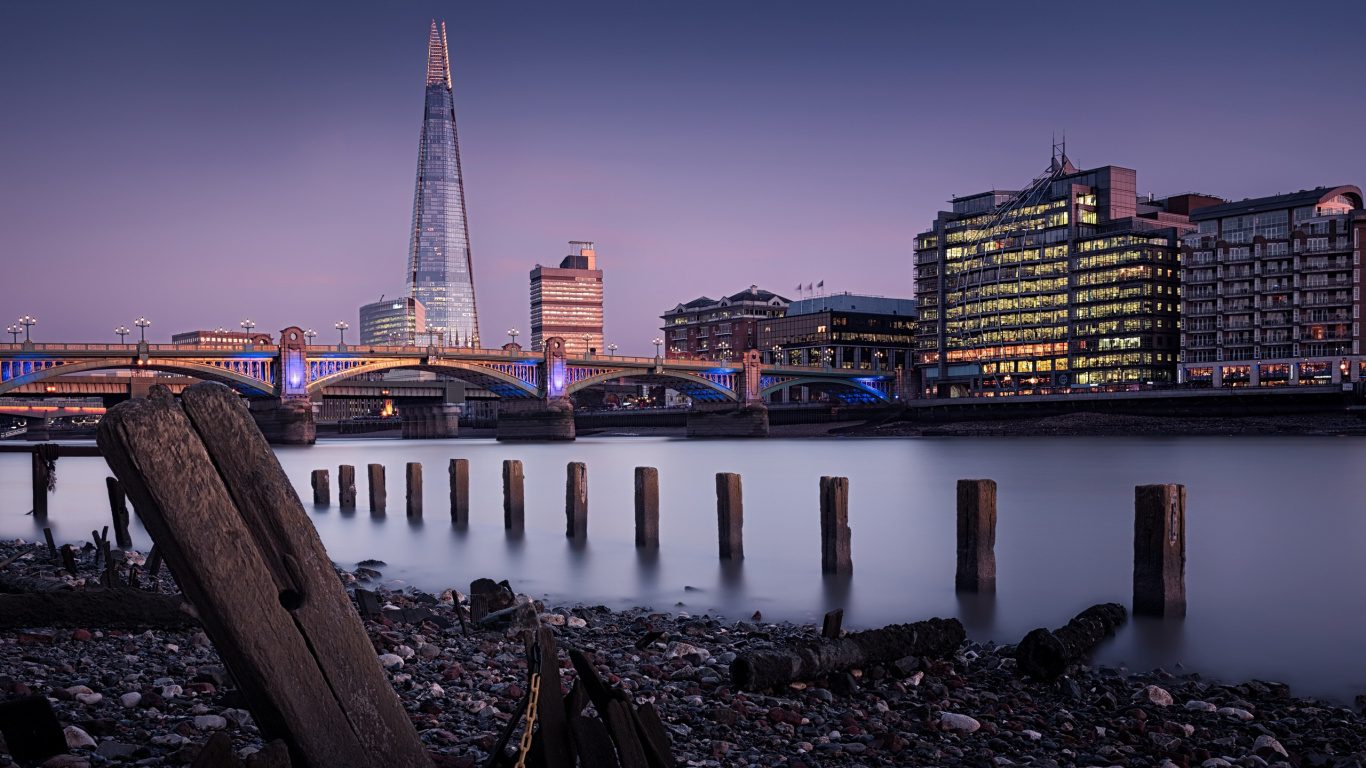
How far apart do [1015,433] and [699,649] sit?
8603 centimetres

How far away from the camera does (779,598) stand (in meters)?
13.0

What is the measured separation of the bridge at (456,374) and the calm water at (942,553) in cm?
3772

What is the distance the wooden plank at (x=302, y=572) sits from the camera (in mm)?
3045

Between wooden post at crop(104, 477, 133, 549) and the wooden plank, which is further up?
the wooden plank

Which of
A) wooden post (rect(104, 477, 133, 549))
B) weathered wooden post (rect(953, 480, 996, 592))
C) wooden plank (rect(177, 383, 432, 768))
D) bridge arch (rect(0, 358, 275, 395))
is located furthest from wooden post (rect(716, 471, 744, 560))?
bridge arch (rect(0, 358, 275, 395))

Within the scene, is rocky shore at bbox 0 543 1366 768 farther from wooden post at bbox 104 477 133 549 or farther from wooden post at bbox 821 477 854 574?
wooden post at bbox 104 477 133 549

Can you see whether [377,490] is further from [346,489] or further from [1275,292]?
[1275,292]

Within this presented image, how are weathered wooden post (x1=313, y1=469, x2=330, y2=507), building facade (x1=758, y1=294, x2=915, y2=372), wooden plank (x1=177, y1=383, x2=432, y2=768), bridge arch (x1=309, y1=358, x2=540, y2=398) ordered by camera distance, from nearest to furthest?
1. wooden plank (x1=177, y1=383, x2=432, y2=768)
2. weathered wooden post (x1=313, y1=469, x2=330, y2=507)
3. bridge arch (x1=309, y1=358, x2=540, y2=398)
4. building facade (x1=758, y1=294, x2=915, y2=372)

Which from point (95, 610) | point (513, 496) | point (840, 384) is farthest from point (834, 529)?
point (840, 384)

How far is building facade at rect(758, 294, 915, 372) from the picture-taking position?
16875 cm

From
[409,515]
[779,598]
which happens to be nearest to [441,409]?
[409,515]

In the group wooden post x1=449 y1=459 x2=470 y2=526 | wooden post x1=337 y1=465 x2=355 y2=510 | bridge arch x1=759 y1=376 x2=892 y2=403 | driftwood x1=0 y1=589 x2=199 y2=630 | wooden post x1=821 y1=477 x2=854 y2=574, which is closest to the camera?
driftwood x1=0 y1=589 x2=199 y2=630

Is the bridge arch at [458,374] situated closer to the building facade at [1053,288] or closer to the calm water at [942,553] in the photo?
the calm water at [942,553]

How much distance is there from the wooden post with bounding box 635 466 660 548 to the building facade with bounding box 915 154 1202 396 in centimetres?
10760
